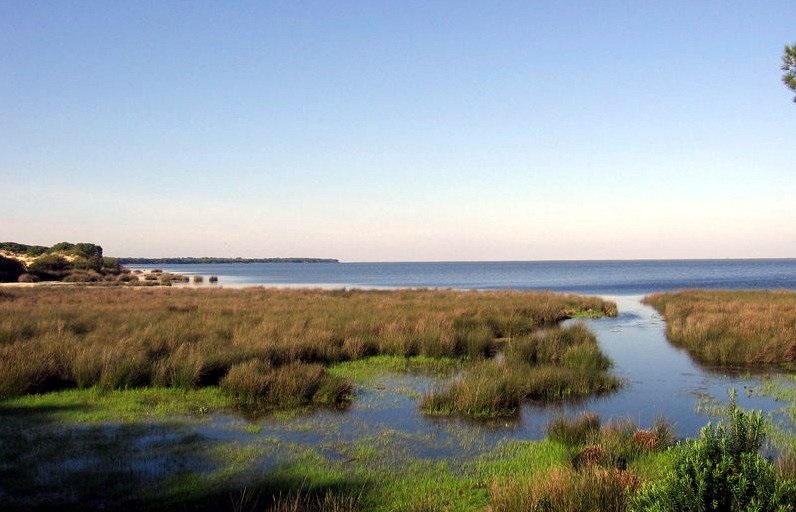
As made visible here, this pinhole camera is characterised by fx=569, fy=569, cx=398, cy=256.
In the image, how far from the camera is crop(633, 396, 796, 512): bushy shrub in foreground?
4.50m

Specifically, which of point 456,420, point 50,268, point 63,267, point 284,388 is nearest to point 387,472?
point 456,420

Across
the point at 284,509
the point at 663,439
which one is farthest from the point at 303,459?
the point at 663,439

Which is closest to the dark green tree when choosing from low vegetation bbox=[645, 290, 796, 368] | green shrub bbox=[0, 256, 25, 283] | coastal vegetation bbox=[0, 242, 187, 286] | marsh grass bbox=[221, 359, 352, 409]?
low vegetation bbox=[645, 290, 796, 368]

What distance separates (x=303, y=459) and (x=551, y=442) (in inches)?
159

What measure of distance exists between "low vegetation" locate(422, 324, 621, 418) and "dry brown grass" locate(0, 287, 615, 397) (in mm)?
2246

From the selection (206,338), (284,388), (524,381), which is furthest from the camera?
(206,338)

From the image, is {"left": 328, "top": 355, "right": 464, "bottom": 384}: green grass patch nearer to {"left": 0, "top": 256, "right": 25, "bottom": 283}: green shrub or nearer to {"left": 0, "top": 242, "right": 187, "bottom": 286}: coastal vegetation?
{"left": 0, "top": 242, "right": 187, "bottom": 286}: coastal vegetation

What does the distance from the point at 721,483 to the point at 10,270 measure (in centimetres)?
7142

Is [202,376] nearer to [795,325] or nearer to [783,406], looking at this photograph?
[783,406]

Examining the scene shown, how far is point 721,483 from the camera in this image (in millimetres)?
4707

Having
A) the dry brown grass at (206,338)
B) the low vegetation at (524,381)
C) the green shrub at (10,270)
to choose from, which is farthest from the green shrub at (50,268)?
the low vegetation at (524,381)

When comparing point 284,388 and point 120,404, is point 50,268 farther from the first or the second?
point 284,388

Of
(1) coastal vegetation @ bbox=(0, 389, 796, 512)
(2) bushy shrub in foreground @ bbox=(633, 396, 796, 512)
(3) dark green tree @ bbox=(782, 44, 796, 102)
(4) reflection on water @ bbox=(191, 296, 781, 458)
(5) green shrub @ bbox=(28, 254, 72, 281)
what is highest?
(3) dark green tree @ bbox=(782, 44, 796, 102)

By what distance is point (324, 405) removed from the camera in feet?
39.5
